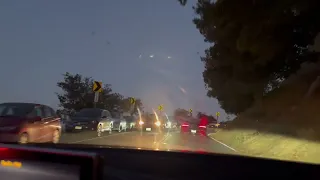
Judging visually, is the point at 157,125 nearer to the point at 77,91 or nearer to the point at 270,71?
the point at 77,91

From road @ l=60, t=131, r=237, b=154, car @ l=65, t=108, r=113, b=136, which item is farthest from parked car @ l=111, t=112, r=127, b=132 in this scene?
road @ l=60, t=131, r=237, b=154

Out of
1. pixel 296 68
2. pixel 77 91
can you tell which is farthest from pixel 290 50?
pixel 77 91

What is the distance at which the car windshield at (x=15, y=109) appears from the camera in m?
15.4

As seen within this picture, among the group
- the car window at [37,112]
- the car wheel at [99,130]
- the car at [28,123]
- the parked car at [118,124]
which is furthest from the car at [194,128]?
the car window at [37,112]

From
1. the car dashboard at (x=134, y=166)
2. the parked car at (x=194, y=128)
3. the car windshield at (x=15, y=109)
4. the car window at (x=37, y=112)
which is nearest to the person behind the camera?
the car dashboard at (x=134, y=166)

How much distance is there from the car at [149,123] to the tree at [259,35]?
15.1 metres

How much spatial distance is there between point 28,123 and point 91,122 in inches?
550

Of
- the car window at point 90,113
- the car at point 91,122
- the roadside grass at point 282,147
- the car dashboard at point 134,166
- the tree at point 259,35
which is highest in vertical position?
the tree at point 259,35

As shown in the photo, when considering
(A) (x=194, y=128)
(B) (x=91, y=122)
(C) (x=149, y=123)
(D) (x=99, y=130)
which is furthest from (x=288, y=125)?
(C) (x=149, y=123)

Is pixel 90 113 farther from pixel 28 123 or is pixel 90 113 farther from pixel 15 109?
pixel 28 123

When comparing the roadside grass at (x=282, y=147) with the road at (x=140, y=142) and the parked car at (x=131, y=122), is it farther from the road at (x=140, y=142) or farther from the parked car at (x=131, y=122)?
the parked car at (x=131, y=122)

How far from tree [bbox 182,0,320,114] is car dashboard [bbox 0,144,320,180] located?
49.9 feet

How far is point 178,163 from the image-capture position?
134 inches

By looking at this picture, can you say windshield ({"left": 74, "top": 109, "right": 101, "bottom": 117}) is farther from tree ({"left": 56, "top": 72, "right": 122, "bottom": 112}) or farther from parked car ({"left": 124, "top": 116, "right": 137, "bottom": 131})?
tree ({"left": 56, "top": 72, "right": 122, "bottom": 112})
